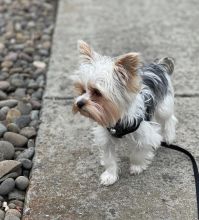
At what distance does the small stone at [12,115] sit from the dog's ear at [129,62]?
6.57 ft

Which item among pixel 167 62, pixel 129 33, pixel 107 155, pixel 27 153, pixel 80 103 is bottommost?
pixel 27 153

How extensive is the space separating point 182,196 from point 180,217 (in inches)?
10.1

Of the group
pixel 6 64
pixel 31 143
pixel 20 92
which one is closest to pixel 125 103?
pixel 31 143

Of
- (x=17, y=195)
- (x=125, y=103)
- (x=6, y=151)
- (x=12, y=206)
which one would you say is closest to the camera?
(x=125, y=103)

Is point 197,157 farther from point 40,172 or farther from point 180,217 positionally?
point 40,172

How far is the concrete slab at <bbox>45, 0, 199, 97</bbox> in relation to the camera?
6.39 m

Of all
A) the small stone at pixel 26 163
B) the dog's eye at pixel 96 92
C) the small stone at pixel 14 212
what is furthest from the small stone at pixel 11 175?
the dog's eye at pixel 96 92

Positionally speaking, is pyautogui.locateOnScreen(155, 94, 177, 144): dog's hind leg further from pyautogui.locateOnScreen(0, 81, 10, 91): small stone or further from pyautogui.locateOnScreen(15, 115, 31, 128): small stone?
pyautogui.locateOnScreen(0, 81, 10, 91): small stone

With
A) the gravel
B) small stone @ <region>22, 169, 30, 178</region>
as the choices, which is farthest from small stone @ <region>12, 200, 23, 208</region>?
small stone @ <region>22, 169, 30, 178</region>

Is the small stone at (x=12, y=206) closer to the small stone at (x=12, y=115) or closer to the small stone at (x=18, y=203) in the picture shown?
the small stone at (x=18, y=203)

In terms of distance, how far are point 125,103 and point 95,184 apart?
0.87m

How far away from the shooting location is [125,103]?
4.05 metres

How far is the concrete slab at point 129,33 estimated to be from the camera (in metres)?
6.39

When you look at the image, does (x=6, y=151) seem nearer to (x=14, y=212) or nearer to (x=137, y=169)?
(x=14, y=212)
